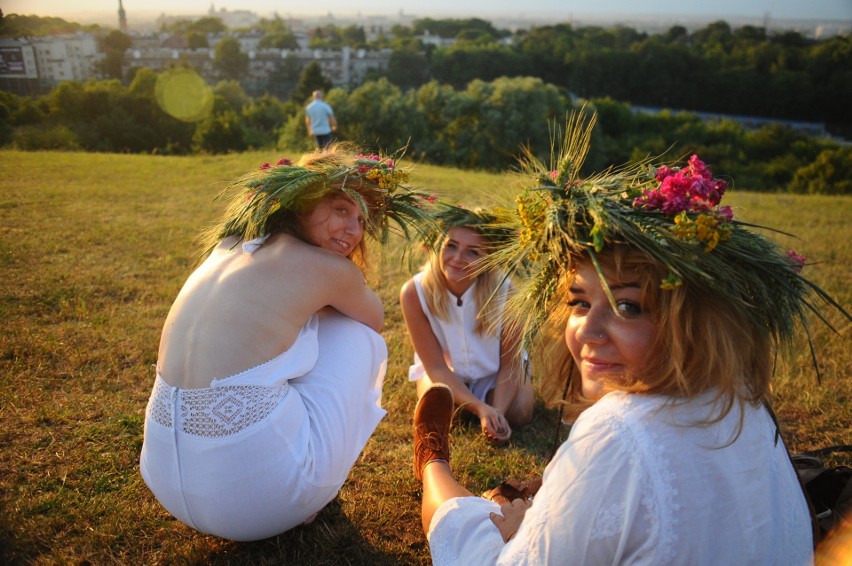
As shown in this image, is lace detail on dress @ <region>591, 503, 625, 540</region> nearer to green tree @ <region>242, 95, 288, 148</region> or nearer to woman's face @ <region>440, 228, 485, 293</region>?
woman's face @ <region>440, 228, 485, 293</region>

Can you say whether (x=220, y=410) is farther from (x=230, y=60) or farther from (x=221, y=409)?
(x=230, y=60)

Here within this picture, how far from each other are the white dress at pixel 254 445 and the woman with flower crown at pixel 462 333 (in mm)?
1249

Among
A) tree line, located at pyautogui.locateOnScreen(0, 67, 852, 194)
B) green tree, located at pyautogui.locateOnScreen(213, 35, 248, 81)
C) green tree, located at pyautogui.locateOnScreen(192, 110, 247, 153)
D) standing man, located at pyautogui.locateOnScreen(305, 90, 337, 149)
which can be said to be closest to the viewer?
standing man, located at pyautogui.locateOnScreen(305, 90, 337, 149)

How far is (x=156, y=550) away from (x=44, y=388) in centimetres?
173

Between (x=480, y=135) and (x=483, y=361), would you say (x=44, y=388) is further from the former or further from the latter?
(x=480, y=135)

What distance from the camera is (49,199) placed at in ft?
25.8

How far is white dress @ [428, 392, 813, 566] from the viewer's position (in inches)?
58.5

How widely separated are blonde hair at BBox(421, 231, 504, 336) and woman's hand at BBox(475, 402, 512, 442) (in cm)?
51

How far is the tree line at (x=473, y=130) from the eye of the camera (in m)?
27.3

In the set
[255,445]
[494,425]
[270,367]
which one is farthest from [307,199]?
[494,425]

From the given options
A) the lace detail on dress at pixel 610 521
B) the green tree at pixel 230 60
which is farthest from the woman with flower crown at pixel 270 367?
the green tree at pixel 230 60

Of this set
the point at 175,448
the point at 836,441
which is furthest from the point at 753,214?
the point at 175,448

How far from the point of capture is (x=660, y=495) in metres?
1.47

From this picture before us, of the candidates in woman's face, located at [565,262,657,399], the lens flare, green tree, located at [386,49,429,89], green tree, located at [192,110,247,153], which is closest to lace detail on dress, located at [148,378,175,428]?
woman's face, located at [565,262,657,399]
